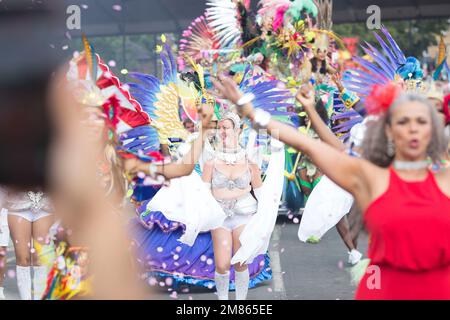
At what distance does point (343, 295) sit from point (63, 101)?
16.7ft

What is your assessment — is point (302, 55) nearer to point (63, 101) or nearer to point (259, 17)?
point (259, 17)

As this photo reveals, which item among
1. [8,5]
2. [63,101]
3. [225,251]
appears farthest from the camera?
[225,251]

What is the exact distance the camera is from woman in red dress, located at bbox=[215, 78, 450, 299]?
3434mm

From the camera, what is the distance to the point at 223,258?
6.25 m

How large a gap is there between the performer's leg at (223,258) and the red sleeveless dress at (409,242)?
2.74 metres

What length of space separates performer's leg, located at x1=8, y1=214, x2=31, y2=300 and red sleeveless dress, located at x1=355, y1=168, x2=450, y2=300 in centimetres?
306

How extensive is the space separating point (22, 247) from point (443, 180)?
3.36 meters

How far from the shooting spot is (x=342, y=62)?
1343 cm

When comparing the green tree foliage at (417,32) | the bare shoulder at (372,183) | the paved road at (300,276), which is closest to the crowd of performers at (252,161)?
the bare shoulder at (372,183)

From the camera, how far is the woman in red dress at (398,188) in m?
3.43

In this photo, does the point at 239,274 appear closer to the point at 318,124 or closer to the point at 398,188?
the point at 318,124
